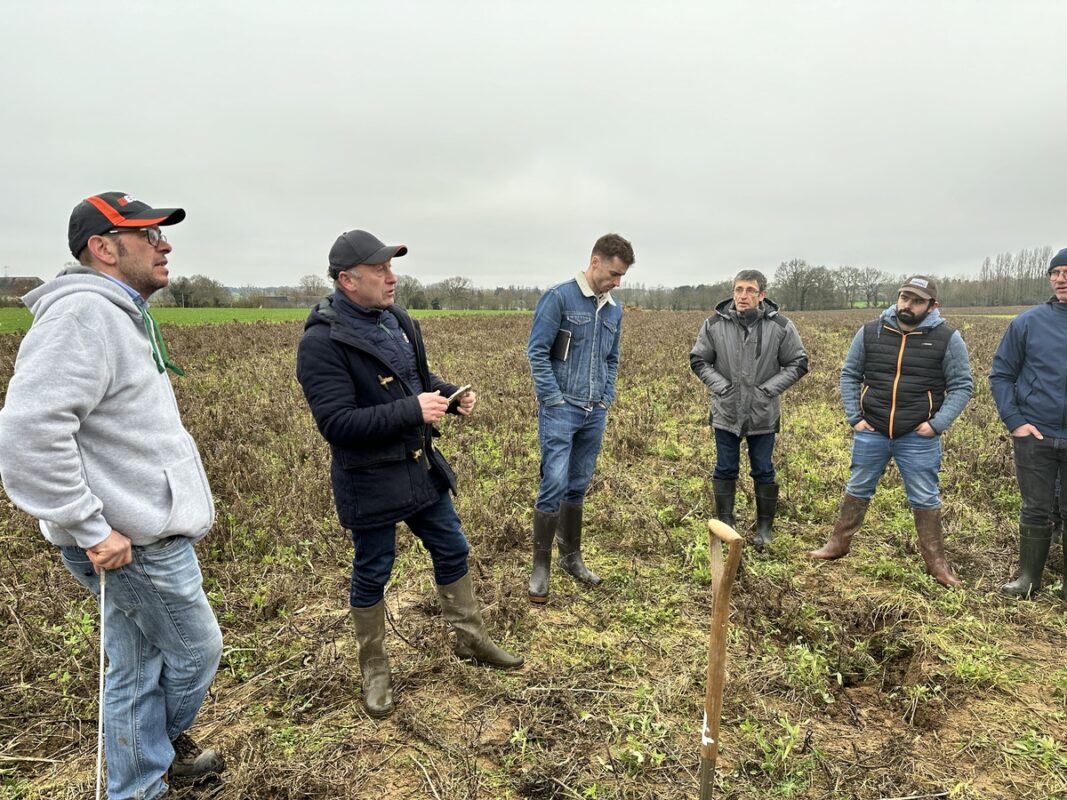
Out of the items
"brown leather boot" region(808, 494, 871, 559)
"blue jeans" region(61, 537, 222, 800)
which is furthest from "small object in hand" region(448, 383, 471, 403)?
"brown leather boot" region(808, 494, 871, 559)

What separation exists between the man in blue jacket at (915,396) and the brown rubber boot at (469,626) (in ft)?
10.1

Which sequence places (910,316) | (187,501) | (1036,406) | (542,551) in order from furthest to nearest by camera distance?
1. (910,316)
2. (542,551)
3. (1036,406)
4. (187,501)

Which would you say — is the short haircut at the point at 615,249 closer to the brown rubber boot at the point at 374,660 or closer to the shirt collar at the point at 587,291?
the shirt collar at the point at 587,291

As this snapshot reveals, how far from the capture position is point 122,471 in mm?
1835

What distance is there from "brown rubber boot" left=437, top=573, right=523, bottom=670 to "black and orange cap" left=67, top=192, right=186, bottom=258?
7.04ft

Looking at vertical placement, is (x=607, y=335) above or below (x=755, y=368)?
above

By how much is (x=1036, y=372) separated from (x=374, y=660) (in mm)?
4468

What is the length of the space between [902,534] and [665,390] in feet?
21.0

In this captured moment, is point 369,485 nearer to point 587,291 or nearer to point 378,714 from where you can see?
point 378,714

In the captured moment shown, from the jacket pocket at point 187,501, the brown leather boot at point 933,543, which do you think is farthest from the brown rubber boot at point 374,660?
the brown leather boot at point 933,543

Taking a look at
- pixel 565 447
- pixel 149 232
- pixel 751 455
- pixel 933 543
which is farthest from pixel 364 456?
pixel 933 543

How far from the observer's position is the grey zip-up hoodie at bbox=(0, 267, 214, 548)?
5.32 feet

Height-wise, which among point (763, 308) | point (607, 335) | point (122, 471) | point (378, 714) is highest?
point (763, 308)

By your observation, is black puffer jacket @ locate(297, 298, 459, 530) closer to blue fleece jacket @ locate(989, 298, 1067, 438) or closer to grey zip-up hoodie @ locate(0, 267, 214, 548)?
grey zip-up hoodie @ locate(0, 267, 214, 548)
